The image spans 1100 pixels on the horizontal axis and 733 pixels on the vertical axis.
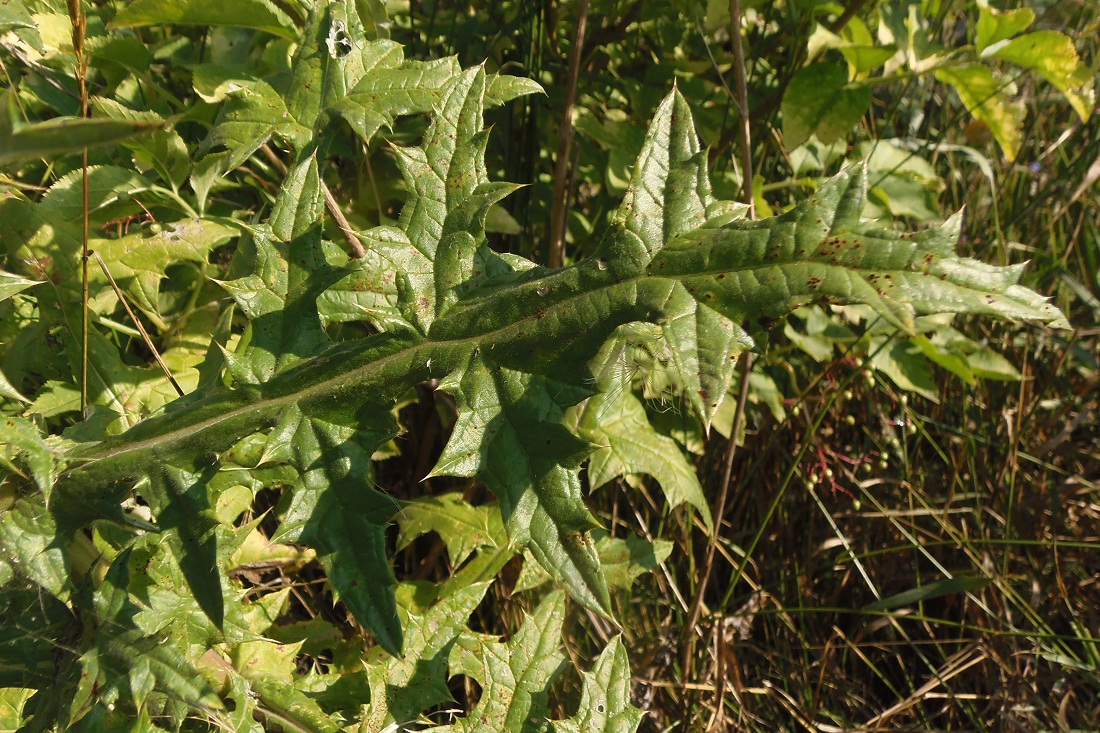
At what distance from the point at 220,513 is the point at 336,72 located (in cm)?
91

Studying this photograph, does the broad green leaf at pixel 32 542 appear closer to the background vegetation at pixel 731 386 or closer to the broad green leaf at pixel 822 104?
the background vegetation at pixel 731 386

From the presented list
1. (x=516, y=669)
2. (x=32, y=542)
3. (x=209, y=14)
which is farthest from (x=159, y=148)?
(x=516, y=669)

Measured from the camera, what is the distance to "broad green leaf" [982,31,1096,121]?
76.5 inches

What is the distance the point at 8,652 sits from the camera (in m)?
1.40

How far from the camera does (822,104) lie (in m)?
2.12

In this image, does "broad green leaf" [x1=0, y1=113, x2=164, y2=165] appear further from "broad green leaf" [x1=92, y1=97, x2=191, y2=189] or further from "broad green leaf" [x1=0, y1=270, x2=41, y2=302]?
"broad green leaf" [x1=92, y1=97, x2=191, y2=189]

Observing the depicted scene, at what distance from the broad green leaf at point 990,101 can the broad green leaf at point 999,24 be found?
0.08 metres

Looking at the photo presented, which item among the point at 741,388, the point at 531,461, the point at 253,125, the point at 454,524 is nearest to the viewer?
the point at 531,461

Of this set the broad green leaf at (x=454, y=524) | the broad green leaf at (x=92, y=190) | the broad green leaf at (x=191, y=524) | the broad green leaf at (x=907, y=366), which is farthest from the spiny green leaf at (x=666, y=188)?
the broad green leaf at (x=907, y=366)

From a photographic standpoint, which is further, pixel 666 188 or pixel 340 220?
pixel 340 220

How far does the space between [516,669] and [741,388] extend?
919mm

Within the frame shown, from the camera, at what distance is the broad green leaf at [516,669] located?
1699 millimetres

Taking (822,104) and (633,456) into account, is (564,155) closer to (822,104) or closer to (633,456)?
(822,104)

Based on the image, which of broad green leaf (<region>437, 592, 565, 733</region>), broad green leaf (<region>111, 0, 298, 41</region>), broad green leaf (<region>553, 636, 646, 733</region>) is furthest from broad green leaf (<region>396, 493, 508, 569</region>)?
broad green leaf (<region>111, 0, 298, 41</region>)
